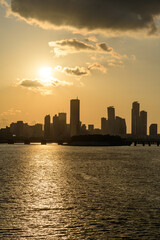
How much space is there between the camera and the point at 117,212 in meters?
39.4

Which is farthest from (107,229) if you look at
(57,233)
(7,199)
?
(7,199)

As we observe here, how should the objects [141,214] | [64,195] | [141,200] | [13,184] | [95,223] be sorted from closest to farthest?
1. [95,223]
2. [141,214]
3. [141,200]
4. [64,195]
5. [13,184]

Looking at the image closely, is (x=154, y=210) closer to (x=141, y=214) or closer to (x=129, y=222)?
(x=141, y=214)

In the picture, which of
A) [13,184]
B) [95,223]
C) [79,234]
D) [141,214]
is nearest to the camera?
[79,234]

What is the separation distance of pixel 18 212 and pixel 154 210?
52.1 ft

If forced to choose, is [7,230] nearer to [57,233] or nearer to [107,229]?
[57,233]

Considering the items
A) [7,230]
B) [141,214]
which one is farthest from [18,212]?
[141,214]

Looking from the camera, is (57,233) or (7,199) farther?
(7,199)

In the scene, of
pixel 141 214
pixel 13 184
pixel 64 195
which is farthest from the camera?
pixel 13 184

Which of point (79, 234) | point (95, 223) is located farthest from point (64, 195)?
point (79, 234)

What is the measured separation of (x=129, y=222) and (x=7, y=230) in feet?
39.6

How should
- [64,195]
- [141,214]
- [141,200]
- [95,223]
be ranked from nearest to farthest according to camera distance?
[95,223]
[141,214]
[141,200]
[64,195]

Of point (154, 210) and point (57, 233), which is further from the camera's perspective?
point (154, 210)

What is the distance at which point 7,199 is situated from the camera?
157ft
